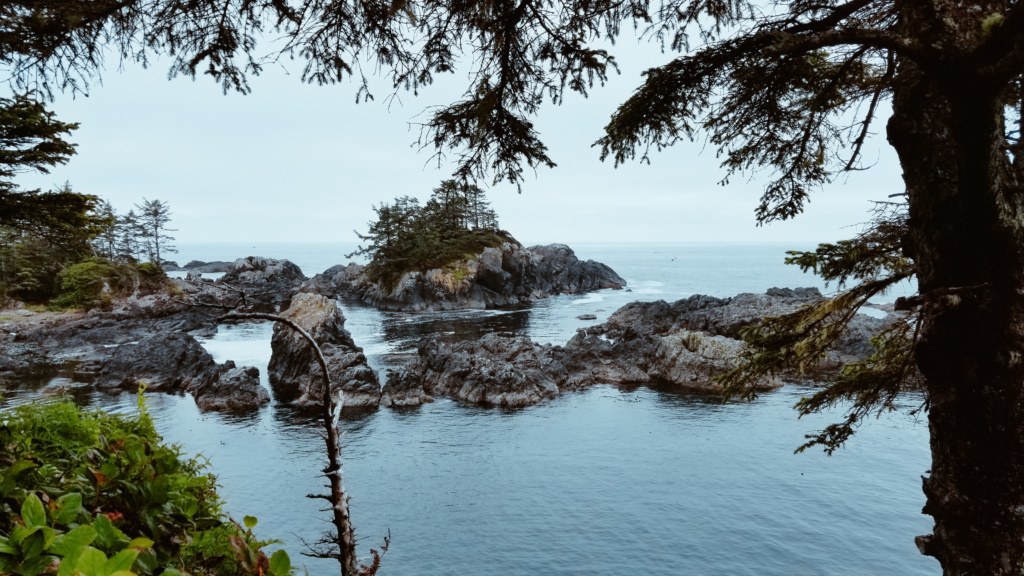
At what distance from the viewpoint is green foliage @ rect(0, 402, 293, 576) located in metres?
1.74

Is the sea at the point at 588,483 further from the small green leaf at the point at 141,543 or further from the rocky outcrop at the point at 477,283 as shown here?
the rocky outcrop at the point at 477,283

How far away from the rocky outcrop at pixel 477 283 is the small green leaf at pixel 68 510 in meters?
60.2

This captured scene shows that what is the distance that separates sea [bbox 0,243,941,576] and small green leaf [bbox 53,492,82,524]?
10.7 meters

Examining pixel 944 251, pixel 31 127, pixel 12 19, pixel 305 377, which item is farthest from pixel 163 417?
pixel 944 251

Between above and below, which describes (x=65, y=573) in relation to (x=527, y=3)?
below

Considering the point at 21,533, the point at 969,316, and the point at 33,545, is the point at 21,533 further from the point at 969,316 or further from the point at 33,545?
the point at 969,316

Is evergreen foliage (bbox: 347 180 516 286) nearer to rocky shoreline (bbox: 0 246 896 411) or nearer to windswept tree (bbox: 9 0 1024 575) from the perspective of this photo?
rocky shoreline (bbox: 0 246 896 411)

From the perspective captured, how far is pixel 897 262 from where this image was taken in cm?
631

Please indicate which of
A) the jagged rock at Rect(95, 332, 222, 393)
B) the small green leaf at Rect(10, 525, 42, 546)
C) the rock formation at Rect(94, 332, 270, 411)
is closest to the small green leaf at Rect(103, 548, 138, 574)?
the small green leaf at Rect(10, 525, 42, 546)

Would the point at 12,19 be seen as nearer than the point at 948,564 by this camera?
Yes

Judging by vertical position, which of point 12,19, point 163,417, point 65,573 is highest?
point 12,19

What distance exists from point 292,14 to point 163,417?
87.5 ft

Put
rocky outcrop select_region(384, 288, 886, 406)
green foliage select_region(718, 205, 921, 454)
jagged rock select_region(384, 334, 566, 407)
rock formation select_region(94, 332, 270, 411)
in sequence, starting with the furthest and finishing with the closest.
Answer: rocky outcrop select_region(384, 288, 886, 406)
jagged rock select_region(384, 334, 566, 407)
rock formation select_region(94, 332, 270, 411)
green foliage select_region(718, 205, 921, 454)

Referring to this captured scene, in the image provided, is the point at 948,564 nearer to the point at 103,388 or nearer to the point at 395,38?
the point at 395,38
